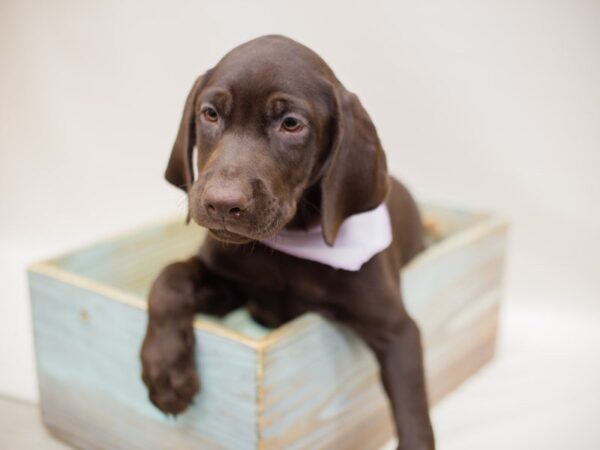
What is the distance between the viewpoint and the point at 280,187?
6.16 feet

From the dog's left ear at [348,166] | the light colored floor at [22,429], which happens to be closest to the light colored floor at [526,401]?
the light colored floor at [22,429]

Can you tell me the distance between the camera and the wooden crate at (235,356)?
198 centimetres

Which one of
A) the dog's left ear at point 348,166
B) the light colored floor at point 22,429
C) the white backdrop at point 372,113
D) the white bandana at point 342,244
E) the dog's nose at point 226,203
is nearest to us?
the dog's nose at point 226,203

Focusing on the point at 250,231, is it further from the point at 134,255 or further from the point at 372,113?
the point at 372,113

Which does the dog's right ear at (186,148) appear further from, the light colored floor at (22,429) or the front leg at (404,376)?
the light colored floor at (22,429)

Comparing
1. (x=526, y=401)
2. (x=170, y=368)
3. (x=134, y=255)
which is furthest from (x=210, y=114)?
(x=526, y=401)

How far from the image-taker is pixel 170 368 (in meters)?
2.00

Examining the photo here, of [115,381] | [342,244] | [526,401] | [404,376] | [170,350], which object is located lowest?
[526,401]

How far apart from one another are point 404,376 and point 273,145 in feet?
2.08

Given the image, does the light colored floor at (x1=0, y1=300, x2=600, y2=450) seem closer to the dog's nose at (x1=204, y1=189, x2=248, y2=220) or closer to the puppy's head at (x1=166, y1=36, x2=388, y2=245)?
the puppy's head at (x1=166, y1=36, x2=388, y2=245)

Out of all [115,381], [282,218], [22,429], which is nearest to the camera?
[282,218]

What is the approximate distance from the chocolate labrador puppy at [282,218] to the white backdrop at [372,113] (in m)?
0.48

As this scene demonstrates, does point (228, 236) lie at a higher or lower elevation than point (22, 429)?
higher

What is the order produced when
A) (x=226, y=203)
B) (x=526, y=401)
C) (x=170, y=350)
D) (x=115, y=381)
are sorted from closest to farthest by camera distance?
1. (x=226, y=203)
2. (x=170, y=350)
3. (x=115, y=381)
4. (x=526, y=401)
